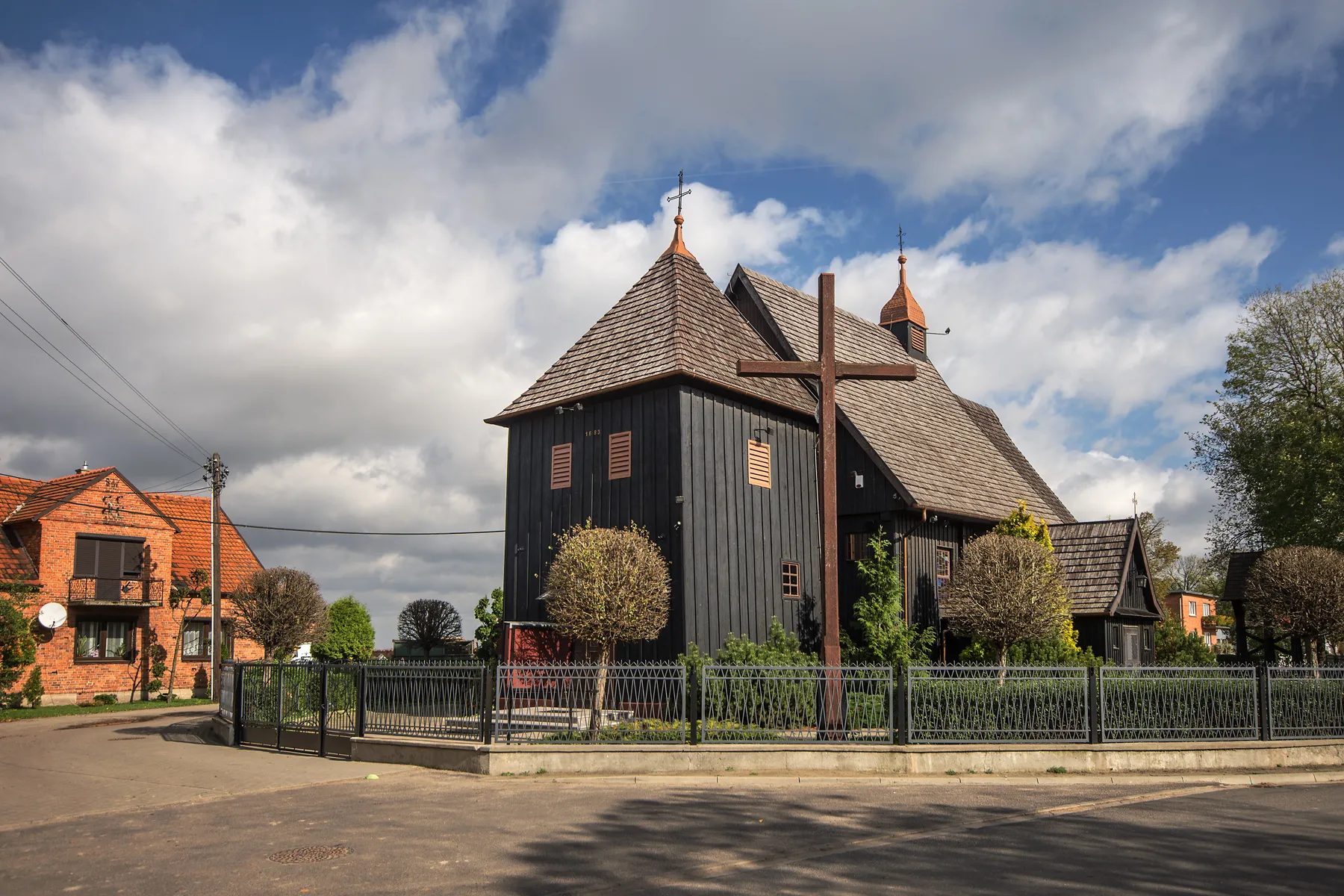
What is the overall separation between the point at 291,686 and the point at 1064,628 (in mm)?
17058

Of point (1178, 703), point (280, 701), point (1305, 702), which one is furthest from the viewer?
point (280, 701)

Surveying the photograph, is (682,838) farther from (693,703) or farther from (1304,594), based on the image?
(1304,594)

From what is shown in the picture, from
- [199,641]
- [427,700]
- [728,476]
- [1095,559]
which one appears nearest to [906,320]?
[1095,559]

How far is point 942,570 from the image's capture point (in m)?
25.7

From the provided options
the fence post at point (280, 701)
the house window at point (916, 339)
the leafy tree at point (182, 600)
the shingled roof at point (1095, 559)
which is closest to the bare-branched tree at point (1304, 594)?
the shingled roof at point (1095, 559)

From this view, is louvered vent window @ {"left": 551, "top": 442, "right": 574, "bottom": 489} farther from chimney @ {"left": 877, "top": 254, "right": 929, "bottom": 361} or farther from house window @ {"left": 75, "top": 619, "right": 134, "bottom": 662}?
house window @ {"left": 75, "top": 619, "right": 134, "bottom": 662}

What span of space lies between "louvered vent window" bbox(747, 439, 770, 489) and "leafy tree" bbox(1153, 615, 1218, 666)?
58.0 ft

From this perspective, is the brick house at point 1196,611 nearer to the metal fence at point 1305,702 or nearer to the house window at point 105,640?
the metal fence at point 1305,702

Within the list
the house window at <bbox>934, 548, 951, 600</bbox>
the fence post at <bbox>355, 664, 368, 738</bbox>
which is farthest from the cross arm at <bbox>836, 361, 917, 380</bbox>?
the fence post at <bbox>355, 664, 368, 738</bbox>

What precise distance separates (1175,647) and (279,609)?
2860 centimetres

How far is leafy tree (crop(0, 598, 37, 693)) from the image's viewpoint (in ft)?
97.1

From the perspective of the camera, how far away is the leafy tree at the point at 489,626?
24.2 m

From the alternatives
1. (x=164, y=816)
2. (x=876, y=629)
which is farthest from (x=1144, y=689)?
(x=164, y=816)

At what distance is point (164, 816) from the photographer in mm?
12023
